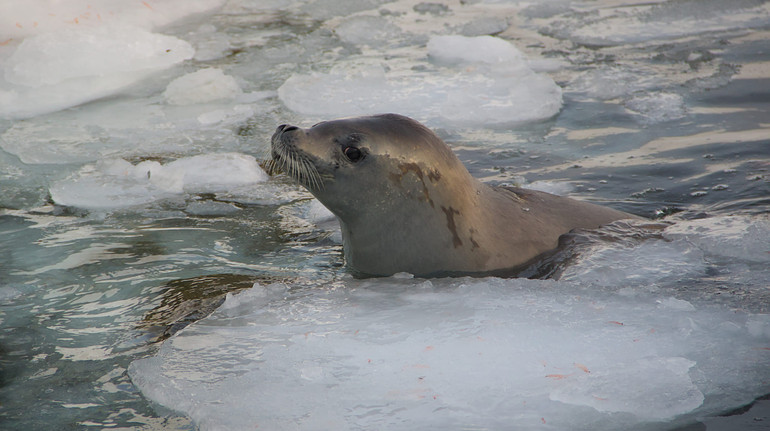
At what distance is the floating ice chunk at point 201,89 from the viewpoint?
5.58m

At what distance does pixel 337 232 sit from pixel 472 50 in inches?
117

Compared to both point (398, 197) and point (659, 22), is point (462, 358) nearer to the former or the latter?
point (398, 197)

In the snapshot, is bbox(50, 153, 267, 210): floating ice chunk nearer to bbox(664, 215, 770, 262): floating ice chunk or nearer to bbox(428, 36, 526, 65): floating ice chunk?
bbox(664, 215, 770, 262): floating ice chunk

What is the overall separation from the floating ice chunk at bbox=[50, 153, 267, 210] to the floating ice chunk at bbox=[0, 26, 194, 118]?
4.36 ft

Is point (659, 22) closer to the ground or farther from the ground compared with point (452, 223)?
farther from the ground

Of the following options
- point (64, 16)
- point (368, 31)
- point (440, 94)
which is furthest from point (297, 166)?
point (368, 31)

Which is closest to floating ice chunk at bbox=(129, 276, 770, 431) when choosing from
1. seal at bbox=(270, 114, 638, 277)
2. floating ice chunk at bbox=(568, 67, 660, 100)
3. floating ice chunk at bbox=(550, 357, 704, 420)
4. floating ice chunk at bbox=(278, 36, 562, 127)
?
floating ice chunk at bbox=(550, 357, 704, 420)

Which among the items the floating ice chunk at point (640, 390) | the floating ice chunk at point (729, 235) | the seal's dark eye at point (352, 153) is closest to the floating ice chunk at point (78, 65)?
the seal's dark eye at point (352, 153)

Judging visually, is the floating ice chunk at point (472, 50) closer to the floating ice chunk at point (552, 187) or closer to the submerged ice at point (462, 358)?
the floating ice chunk at point (552, 187)

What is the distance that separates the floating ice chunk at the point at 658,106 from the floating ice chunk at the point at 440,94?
484mm

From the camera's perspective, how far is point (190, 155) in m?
4.60

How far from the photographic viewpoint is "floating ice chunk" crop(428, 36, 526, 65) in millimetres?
6035

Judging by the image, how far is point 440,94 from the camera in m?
5.37

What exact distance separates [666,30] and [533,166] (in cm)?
305
